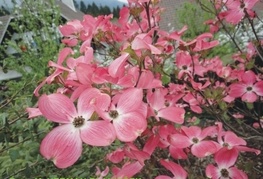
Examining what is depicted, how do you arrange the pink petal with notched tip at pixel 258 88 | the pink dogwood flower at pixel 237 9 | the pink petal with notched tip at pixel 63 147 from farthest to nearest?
the pink petal with notched tip at pixel 258 88
the pink dogwood flower at pixel 237 9
the pink petal with notched tip at pixel 63 147

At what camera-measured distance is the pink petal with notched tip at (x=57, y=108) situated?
2.20 feet

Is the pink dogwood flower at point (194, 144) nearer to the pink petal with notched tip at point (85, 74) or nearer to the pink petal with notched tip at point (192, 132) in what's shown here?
the pink petal with notched tip at point (192, 132)

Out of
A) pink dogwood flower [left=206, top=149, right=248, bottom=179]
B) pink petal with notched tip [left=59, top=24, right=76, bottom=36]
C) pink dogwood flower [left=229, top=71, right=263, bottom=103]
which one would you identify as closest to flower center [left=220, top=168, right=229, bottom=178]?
pink dogwood flower [left=206, top=149, right=248, bottom=179]

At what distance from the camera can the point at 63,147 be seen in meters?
0.65

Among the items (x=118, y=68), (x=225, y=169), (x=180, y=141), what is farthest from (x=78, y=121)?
(x=225, y=169)

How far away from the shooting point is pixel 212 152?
0.84 m

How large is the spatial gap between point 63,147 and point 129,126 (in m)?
0.11

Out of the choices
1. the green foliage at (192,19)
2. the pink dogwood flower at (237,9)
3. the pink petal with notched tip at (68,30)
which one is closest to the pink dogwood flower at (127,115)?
the pink petal with notched tip at (68,30)

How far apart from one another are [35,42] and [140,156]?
5893 mm

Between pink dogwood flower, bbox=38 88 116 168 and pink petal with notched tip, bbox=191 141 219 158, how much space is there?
0.26 m

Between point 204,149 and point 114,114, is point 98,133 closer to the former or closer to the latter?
point 114,114

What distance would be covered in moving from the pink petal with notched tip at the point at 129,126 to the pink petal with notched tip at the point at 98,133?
2cm

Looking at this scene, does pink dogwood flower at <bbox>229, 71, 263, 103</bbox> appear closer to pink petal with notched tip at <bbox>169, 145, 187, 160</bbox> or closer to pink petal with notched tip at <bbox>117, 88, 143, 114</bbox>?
pink petal with notched tip at <bbox>169, 145, 187, 160</bbox>

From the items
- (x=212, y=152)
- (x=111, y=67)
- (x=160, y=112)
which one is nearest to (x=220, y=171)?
(x=212, y=152)
